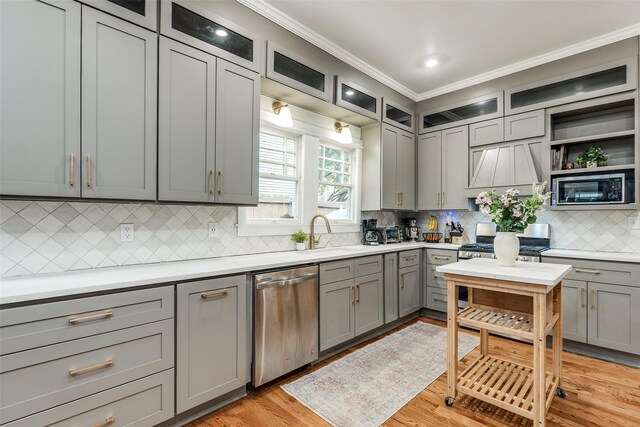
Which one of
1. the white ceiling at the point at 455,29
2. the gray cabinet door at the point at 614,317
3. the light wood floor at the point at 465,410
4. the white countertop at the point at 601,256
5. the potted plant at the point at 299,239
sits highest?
the white ceiling at the point at 455,29

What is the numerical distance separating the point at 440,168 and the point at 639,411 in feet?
9.80

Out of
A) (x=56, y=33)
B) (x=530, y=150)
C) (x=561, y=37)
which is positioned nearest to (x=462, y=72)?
(x=561, y=37)

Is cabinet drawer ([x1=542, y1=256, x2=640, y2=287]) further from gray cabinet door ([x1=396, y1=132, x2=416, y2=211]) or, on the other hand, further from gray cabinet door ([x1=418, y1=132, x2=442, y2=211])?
gray cabinet door ([x1=396, y1=132, x2=416, y2=211])

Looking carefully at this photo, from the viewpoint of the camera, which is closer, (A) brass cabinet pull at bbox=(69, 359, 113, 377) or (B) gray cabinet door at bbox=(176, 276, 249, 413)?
(A) brass cabinet pull at bbox=(69, 359, 113, 377)

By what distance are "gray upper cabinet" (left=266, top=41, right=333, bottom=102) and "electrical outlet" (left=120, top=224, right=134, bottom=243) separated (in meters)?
1.57

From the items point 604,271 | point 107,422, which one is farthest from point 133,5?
point 604,271

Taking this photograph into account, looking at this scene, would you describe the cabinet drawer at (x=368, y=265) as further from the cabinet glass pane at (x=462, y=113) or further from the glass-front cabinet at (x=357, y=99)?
the cabinet glass pane at (x=462, y=113)

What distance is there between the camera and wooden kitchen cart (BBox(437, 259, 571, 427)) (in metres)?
1.89

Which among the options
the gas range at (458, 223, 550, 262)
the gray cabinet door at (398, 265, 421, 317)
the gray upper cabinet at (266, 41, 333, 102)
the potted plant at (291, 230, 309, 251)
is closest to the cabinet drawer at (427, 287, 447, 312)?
the gray cabinet door at (398, 265, 421, 317)

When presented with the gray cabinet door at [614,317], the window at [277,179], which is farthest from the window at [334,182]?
the gray cabinet door at [614,317]

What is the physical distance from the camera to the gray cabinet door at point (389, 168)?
405 cm

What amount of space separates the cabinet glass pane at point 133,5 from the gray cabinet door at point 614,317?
13.7 feet

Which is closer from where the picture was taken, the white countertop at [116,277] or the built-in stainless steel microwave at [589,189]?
the white countertop at [116,277]

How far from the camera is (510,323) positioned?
2.16 meters
